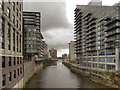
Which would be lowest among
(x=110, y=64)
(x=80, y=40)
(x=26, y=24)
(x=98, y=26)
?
(x=110, y=64)

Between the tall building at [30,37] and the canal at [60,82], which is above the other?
the tall building at [30,37]

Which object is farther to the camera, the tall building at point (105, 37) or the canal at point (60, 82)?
the tall building at point (105, 37)

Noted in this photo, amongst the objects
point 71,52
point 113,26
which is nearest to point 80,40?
point 113,26

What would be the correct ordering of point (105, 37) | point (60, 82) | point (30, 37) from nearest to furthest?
1. point (60, 82)
2. point (105, 37)
3. point (30, 37)

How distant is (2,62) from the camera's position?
17.1 metres

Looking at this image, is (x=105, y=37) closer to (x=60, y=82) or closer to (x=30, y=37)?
(x=60, y=82)

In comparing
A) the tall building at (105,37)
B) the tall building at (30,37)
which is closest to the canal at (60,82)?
the tall building at (105,37)

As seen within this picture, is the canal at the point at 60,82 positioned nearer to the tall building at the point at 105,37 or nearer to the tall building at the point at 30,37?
the tall building at the point at 105,37

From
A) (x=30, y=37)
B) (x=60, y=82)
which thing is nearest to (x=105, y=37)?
(x=60, y=82)

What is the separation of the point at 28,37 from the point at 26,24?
1397 centimetres

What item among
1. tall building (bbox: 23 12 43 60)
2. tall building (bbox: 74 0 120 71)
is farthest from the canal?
tall building (bbox: 23 12 43 60)

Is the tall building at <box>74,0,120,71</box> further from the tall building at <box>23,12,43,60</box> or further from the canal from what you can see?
the tall building at <box>23,12,43,60</box>

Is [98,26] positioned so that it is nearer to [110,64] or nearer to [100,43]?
[100,43]

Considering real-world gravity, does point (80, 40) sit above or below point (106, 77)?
above
